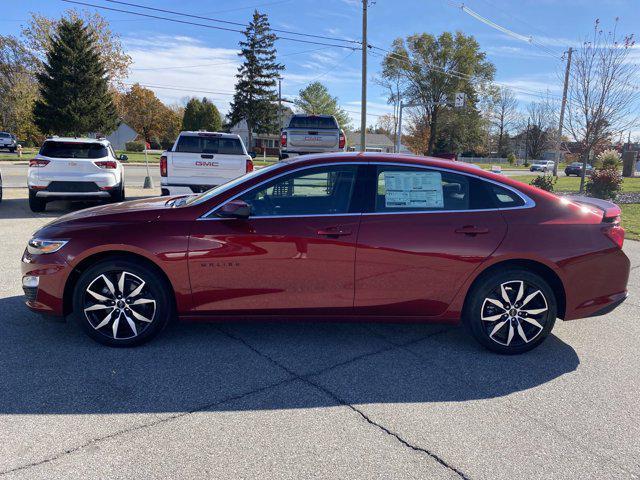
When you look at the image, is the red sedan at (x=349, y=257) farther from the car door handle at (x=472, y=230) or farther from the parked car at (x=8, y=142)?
the parked car at (x=8, y=142)

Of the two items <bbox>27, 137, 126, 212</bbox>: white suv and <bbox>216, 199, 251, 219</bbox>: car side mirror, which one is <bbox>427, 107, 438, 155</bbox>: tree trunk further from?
<bbox>216, 199, 251, 219</bbox>: car side mirror

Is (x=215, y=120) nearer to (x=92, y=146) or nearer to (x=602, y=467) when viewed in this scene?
(x=92, y=146)

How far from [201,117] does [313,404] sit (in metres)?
69.3

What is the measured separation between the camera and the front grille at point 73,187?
9.84 metres

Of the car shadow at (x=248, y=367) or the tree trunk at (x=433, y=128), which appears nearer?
the car shadow at (x=248, y=367)

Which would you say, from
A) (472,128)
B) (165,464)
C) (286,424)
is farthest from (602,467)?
(472,128)

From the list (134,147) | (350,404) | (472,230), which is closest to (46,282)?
(350,404)

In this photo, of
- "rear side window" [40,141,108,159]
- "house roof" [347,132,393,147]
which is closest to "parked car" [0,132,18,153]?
"rear side window" [40,141,108,159]

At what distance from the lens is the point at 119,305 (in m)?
3.77

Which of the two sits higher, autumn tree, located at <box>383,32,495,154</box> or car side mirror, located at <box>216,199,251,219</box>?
autumn tree, located at <box>383,32,495,154</box>

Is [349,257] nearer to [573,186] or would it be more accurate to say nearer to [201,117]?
[573,186]

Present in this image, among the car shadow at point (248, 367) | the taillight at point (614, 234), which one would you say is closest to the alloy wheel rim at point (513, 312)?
the car shadow at point (248, 367)

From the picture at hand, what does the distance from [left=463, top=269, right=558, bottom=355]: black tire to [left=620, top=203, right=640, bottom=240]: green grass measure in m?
7.62

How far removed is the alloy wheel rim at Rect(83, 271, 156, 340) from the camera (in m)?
3.74
